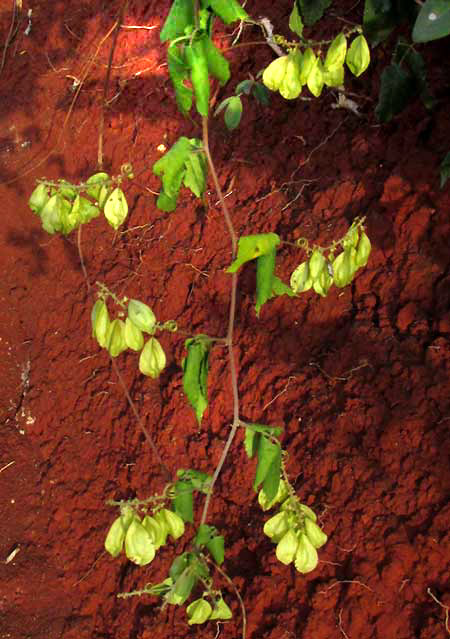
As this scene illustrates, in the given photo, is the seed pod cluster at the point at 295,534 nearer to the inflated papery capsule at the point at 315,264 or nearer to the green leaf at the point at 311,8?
the inflated papery capsule at the point at 315,264

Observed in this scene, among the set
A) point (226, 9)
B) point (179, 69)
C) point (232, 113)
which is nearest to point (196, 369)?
point (179, 69)

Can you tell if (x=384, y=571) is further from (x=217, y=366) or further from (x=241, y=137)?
(x=241, y=137)

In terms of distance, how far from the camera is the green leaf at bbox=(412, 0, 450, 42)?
1169 millimetres

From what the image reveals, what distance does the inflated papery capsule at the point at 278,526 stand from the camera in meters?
1.23

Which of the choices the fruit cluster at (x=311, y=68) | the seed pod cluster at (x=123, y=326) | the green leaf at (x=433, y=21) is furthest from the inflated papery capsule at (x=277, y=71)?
the seed pod cluster at (x=123, y=326)

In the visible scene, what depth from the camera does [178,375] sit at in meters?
2.52

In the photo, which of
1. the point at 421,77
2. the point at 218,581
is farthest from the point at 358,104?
the point at 218,581

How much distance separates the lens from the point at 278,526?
1.24 meters

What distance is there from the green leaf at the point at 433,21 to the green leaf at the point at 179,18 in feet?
1.21

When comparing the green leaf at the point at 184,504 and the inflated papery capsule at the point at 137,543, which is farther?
the green leaf at the point at 184,504

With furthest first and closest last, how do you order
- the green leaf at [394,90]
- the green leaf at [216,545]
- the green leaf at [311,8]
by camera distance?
the green leaf at [394,90] → the green leaf at [311,8] → the green leaf at [216,545]

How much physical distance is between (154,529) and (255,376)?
1.05m

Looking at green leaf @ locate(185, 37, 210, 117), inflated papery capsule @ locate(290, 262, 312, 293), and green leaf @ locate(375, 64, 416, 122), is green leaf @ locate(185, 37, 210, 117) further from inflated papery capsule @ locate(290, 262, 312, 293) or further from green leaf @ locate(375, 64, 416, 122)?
green leaf @ locate(375, 64, 416, 122)

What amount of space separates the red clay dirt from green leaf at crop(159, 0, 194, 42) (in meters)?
1.08
